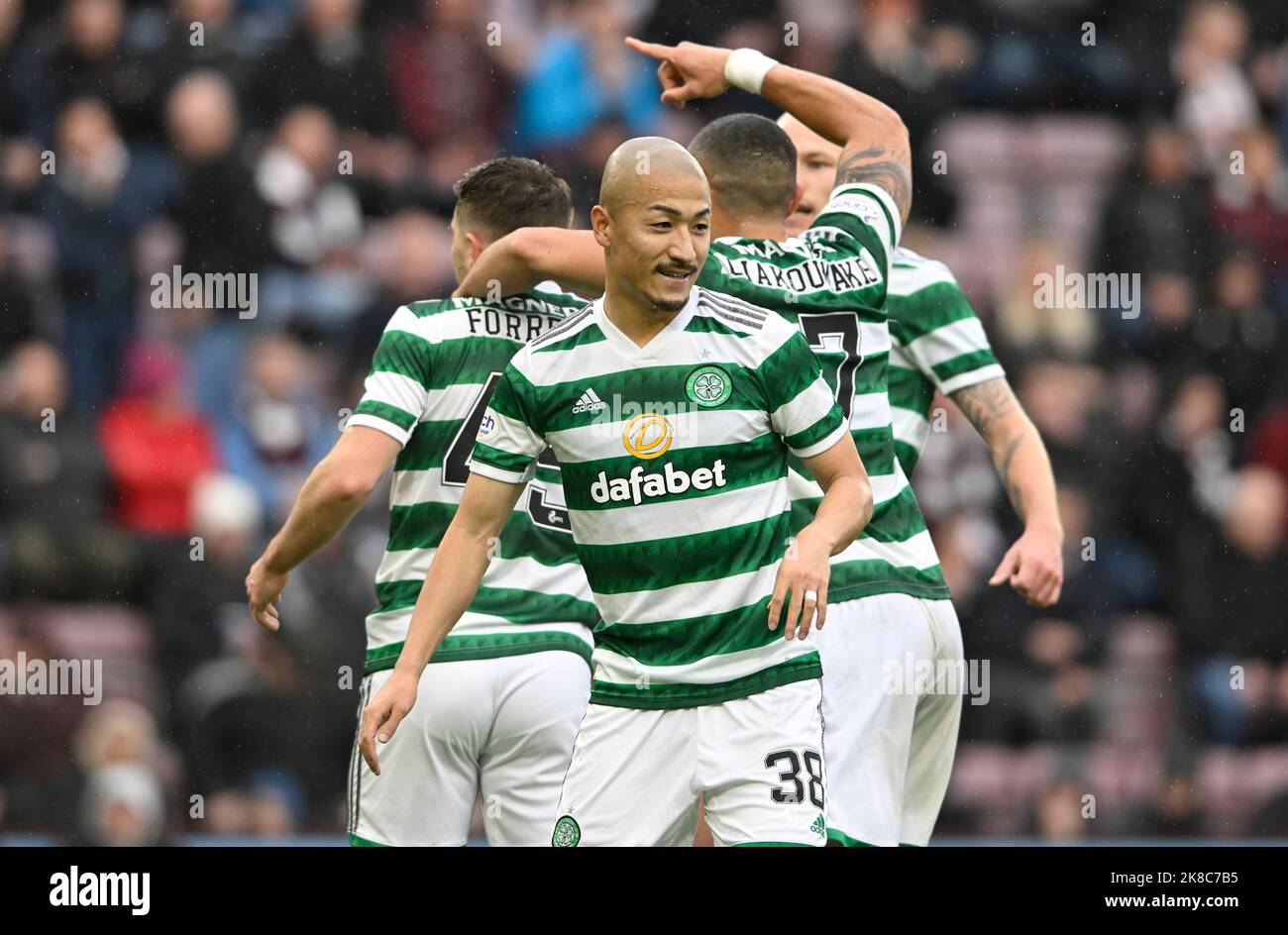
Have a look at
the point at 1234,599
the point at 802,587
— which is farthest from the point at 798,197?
the point at 1234,599

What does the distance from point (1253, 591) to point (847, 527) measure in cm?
715

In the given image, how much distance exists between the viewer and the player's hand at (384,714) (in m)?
4.67

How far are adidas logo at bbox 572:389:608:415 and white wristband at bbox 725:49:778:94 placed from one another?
1.55 m

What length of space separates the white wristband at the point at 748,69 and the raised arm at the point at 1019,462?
1103 millimetres

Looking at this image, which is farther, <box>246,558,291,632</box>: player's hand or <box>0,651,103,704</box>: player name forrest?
<box>0,651,103,704</box>: player name forrest

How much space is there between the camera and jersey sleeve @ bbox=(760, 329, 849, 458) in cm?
469

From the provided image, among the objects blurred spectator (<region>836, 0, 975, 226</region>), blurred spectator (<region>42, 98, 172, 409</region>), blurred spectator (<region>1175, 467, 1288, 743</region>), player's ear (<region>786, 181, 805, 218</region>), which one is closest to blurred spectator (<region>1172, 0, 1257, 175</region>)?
blurred spectator (<region>836, 0, 975, 226</region>)

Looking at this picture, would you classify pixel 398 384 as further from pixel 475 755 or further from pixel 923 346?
pixel 923 346

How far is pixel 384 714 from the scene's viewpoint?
4.68 m

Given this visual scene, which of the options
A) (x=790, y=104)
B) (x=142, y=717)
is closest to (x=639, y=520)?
(x=790, y=104)

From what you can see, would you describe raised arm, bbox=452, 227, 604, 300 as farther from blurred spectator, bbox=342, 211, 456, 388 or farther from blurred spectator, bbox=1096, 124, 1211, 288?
blurred spectator, bbox=1096, 124, 1211, 288

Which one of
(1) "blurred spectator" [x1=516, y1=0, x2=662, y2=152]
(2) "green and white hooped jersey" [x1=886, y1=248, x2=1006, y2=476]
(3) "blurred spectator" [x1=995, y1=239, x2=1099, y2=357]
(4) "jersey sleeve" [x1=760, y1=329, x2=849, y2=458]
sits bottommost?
(4) "jersey sleeve" [x1=760, y1=329, x2=849, y2=458]

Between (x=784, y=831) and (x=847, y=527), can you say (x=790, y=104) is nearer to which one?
(x=847, y=527)

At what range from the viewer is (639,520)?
4.73 metres
